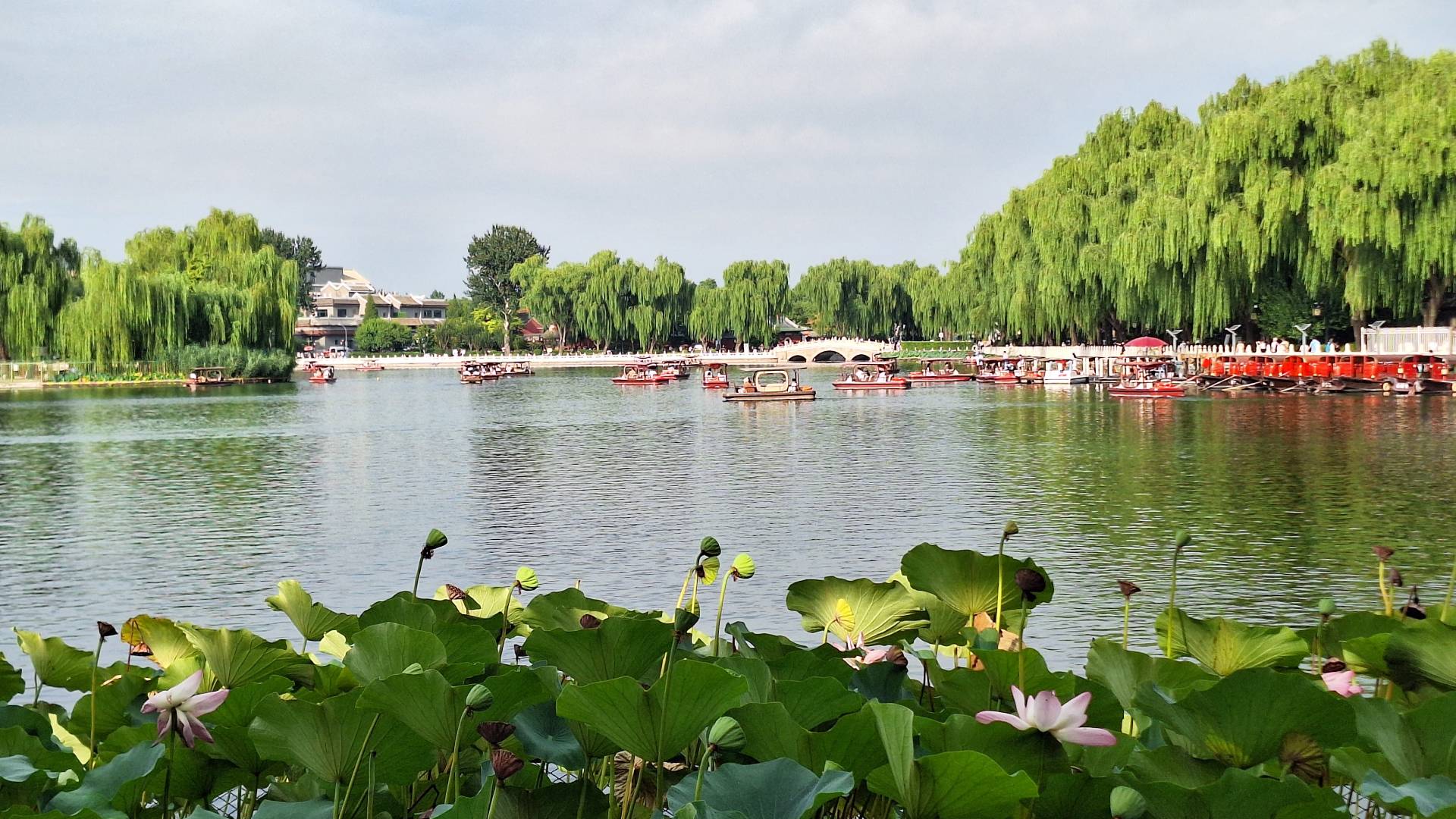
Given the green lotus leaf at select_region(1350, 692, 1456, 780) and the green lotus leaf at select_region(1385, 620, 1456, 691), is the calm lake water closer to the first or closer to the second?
the green lotus leaf at select_region(1385, 620, 1456, 691)

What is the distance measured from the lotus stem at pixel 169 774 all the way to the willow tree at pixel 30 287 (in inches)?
2041

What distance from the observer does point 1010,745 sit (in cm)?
237

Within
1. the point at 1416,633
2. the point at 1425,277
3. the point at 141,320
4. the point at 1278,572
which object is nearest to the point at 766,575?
the point at 1278,572

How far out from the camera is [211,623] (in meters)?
10.7

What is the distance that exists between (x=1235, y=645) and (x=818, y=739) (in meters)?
1.31

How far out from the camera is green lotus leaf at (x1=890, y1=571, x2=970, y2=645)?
3.70 metres

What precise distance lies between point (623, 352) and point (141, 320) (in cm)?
4697

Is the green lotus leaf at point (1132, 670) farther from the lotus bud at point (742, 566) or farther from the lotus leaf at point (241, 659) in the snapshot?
the lotus leaf at point (241, 659)

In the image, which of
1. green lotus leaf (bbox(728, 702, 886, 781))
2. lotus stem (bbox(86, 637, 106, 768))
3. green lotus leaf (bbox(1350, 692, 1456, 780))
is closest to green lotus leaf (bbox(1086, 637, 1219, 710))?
green lotus leaf (bbox(1350, 692, 1456, 780))

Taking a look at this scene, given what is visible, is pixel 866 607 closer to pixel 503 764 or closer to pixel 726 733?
pixel 726 733

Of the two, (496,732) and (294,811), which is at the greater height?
(496,732)

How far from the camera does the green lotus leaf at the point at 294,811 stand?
2.38 metres

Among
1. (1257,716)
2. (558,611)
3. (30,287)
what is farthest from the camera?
(30,287)

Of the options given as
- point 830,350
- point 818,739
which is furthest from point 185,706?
point 830,350
